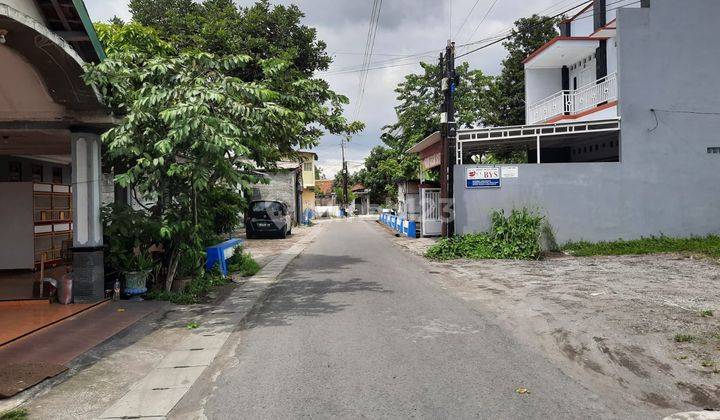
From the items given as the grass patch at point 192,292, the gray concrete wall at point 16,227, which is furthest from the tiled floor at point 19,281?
the grass patch at point 192,292

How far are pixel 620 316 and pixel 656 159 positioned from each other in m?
9.87

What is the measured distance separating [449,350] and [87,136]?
6481mm

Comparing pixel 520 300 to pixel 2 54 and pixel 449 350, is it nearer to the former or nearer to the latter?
pixel 449 350

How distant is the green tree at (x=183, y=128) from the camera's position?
23.5ft

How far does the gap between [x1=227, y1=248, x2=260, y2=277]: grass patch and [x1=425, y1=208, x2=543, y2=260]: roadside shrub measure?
17.5 feet

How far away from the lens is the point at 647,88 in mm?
15000

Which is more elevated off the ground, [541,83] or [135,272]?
[541,83]

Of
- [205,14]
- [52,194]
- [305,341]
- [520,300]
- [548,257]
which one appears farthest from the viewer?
[205,14]

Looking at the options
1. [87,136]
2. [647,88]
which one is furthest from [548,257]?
[87,136]

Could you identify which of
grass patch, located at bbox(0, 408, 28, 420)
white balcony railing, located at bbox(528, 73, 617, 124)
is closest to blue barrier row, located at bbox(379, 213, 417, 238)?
white balcony railing, located at bbox(528, 73, 617, 124)

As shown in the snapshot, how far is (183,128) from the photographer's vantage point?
22.4ft

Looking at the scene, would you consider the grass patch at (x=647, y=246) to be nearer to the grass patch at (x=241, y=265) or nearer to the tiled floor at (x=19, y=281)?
the grass patch at (x=241, y=265)

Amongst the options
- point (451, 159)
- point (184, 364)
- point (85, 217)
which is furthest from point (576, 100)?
point (184, 364)

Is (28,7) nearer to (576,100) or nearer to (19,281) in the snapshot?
(19,281)
